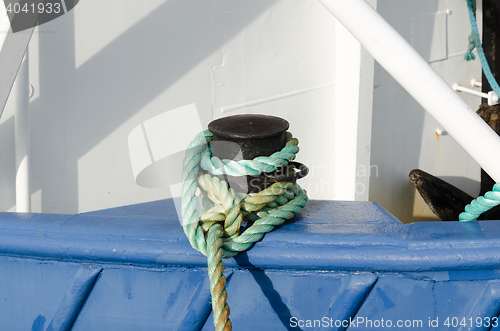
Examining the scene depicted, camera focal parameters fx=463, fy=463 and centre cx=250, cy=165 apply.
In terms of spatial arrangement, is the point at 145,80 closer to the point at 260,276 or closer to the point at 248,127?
the point at 248,127

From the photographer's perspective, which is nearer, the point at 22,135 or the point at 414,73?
A: the point at 414,73

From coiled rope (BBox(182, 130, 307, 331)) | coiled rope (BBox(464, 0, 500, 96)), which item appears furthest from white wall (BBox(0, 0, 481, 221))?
coiled rope (BBox(182, 130, 307, 331))

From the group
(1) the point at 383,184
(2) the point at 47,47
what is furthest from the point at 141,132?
(1) the point at 383,184

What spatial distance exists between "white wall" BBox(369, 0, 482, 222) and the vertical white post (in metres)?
2.06

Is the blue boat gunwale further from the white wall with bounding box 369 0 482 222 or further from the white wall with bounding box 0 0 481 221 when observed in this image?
the white wall with bounding box 369 0 482 222

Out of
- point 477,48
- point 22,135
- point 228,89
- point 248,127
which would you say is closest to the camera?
point 248,127

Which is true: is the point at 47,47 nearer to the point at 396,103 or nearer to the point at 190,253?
the point at 190,253

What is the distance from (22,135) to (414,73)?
1249 millimetres

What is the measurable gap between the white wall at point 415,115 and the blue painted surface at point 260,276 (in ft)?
5.91

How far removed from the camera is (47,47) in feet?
5.50

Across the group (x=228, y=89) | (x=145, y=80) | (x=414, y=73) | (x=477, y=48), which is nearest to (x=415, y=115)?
(x=477, y=48)

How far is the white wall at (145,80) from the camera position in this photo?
5.62 ft

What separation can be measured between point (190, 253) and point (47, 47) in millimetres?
998

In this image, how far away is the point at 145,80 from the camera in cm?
198
